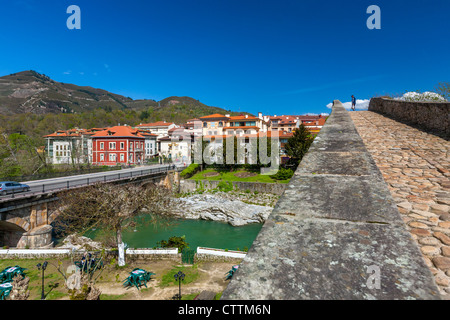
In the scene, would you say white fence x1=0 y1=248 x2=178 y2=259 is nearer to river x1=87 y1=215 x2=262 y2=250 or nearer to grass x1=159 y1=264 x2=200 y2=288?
grass x1=159 y1=264 x2=200 y2=288

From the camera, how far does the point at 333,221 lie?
1.83m

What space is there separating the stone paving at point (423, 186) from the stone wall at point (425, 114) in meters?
0.72

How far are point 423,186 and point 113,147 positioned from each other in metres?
56.7

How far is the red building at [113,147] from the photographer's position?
5253 centimetres

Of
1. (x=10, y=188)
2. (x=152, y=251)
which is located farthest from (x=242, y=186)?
(x=10, y=188)

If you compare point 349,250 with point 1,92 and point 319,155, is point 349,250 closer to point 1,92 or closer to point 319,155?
point 319,155

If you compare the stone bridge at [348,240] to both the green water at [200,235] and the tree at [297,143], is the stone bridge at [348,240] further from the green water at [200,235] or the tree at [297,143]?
the tree at [297,143]

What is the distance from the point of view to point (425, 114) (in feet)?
30.3

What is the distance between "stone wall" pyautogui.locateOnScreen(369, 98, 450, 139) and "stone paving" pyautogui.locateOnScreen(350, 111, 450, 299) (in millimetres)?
716

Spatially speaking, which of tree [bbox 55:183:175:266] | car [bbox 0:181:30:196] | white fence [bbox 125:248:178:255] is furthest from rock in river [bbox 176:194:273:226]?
car [bbox 0:181:30:196]

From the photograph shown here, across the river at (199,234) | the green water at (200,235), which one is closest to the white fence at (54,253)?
the river at (199,234)

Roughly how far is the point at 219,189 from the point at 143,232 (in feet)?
48.5

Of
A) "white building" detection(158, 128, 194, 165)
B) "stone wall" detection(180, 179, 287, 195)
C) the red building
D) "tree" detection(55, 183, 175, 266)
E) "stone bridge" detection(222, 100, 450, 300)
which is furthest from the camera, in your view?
"white building" detection(158, 128, 194, 165)

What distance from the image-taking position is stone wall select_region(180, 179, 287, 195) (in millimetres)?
33609
